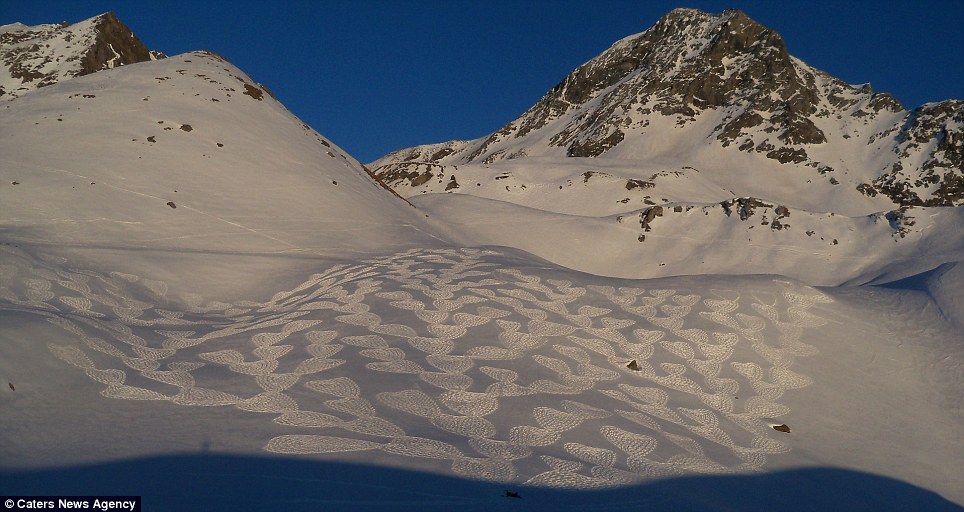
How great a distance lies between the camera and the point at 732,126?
6988 centimetres

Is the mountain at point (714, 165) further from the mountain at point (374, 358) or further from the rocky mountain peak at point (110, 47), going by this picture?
the rocky mountain peak at point (110, 47)

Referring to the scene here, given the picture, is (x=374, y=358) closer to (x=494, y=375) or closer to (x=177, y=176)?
(x=494, y=375)

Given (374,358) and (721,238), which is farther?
(721,238)

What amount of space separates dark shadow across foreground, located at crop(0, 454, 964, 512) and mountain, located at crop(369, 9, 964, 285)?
19149 millimetres

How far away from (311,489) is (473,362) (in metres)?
3.89

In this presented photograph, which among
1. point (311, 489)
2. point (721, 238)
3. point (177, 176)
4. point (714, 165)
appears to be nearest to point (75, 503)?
point (311, 489)

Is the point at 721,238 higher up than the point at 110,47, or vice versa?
Answer: the point at 110,47

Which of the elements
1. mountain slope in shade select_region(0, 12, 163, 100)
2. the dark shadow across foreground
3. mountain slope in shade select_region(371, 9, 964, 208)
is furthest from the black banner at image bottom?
mountain slope in shade select_region(0, 12, 163, 100)

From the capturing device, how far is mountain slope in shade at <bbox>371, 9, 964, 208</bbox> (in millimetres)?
54406

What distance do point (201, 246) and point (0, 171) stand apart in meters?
5.57

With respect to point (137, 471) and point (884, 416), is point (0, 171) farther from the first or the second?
point (884, 416)

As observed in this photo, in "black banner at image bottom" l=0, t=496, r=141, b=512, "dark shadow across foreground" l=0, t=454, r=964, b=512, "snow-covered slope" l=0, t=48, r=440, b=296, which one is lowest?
"black banner at image bottom" l=0, t=496, r=141, b=512

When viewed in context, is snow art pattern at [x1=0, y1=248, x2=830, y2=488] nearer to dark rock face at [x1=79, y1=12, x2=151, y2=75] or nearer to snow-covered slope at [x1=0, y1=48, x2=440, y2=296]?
snow-covered slope at [x1=0, y1=48, x2=440, y2=296]

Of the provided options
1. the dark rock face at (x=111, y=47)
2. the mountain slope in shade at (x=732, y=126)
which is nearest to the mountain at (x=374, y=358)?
the mountain slope in shade at (x=732, y=126)
